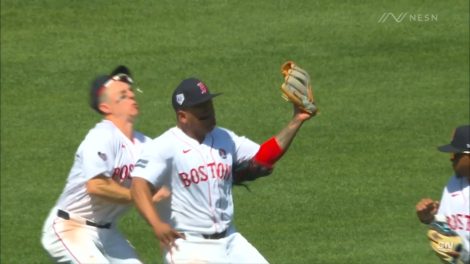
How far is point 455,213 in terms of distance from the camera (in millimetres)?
8750

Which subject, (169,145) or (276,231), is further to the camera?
(276,231)

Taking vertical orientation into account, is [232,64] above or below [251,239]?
above

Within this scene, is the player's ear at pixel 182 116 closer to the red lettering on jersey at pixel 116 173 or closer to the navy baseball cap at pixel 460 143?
→ the red lettering on jersey at pixel 116 173

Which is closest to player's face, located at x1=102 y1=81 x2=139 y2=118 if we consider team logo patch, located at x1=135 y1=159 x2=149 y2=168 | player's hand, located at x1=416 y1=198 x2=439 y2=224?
team logo patch, located at x1=135 y1=159 x2=149 y2=168

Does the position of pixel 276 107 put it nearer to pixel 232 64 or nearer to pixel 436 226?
pixel 232 64

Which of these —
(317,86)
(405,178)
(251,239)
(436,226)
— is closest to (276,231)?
(251,239)

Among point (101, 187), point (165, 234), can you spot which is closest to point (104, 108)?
point (101, 187)

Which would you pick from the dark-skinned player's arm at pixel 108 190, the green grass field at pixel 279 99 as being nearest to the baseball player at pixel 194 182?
the dark-skinned player's arm at pixel 108 190

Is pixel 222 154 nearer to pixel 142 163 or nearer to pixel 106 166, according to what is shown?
pixel 142 163

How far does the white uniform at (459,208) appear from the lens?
8.70 metres

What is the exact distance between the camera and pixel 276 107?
15.6 meters

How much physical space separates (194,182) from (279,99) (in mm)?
7253

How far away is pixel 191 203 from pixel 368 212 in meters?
5.27

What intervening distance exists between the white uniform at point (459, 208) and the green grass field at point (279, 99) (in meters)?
3.72
